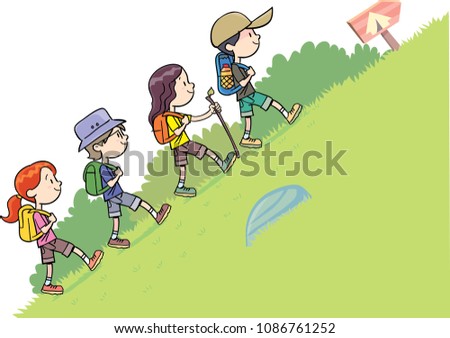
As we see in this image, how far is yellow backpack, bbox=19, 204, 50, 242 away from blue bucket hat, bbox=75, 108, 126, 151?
75 centimetres

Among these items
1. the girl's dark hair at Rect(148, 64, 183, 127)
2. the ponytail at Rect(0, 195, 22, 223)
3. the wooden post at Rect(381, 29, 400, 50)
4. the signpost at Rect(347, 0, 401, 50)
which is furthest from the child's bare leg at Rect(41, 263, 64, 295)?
the wooden post at Rect(381, 29, 400, 50)

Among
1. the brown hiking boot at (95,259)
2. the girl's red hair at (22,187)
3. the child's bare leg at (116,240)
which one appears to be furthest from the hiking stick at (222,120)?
the girl's red hair at (22,187)

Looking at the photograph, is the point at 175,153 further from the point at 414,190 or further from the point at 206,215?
the point at 414,190

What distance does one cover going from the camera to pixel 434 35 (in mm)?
9305

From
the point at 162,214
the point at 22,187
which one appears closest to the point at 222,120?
the point at 162,214

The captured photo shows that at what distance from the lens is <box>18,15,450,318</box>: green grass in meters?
8.95

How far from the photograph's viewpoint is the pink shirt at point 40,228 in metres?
9.02

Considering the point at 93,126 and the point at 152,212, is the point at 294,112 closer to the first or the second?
the point at 152,212

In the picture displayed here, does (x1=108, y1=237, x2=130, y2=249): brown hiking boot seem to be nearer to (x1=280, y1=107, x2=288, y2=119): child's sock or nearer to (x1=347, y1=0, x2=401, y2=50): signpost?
(x1=280, y1=107, x2=288, y2=119): child's sock

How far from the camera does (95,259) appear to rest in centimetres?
915

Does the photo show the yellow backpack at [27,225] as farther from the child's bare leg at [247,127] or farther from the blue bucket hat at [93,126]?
the child's bare leg at [247,127]

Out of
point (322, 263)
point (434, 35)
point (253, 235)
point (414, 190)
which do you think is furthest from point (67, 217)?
point (434, 35)

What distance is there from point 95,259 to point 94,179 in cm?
78

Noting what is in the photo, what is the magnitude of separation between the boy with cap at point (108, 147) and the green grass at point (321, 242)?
10.1 inches
